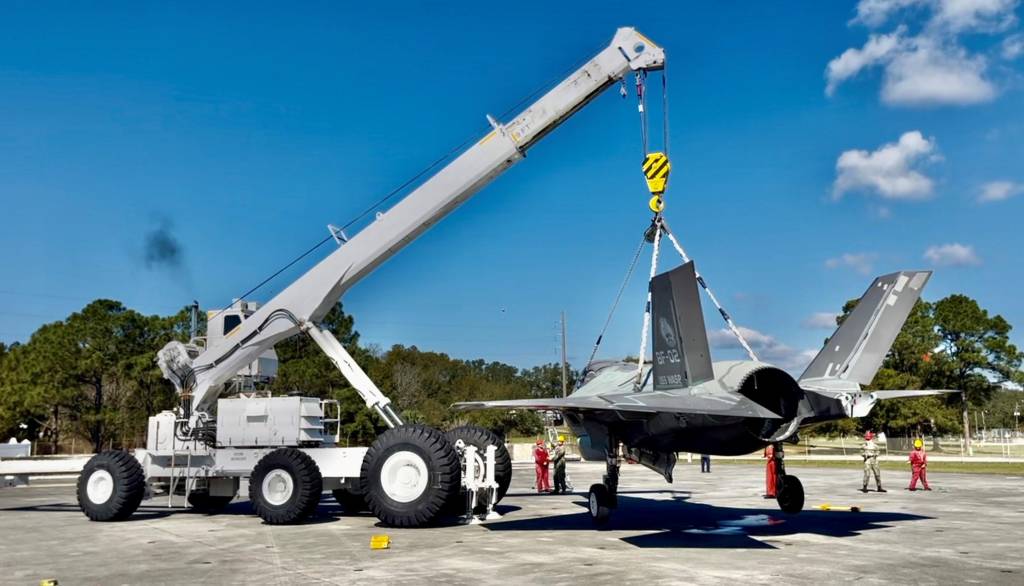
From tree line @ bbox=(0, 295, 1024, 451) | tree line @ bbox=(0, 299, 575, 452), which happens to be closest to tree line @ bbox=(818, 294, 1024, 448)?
tree line @ bbox=(0, 295, 1024, 451)

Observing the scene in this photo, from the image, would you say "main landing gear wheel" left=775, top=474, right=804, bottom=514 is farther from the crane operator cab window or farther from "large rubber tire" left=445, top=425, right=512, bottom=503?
the crane operator cab window

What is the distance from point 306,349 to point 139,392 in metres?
10.1

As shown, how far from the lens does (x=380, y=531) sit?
12.6 m

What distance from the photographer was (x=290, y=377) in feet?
151

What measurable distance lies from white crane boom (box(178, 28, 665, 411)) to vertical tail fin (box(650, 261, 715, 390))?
4.77 metres

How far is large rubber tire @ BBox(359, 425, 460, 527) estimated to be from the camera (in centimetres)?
1232

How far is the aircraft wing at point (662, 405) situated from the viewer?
10.4 m

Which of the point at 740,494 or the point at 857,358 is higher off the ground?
the point at 857,358

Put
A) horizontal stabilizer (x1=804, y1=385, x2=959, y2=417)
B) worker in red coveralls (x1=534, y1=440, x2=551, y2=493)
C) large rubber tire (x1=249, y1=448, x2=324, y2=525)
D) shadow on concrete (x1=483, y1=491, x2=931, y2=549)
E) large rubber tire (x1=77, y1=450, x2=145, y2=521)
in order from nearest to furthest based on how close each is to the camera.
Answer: horizontal stabilizer (x1=804, y1=385, x2=959, y2=417) < shadow on concrete (x1=483, y1=491, x2=931, y2=549) < large rubber tire (x1=249, y1=448, x2=324, y2=525) < large rubber tire (x1=77, y1=450, x2=145, y2=521) < worker in red coveralls (x1=534, y1=440, x2=551, y2=493)

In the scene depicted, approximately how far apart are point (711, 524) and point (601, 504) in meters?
1.97

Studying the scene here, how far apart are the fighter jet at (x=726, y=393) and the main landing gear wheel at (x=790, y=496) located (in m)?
0.02

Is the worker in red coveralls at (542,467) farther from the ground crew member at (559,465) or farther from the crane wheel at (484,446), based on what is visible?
the crane wheel at (484,446)

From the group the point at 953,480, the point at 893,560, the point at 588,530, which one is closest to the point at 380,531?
the point at 588,530

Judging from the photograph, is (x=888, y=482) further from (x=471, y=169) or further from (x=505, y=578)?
(x=505, y=578)
